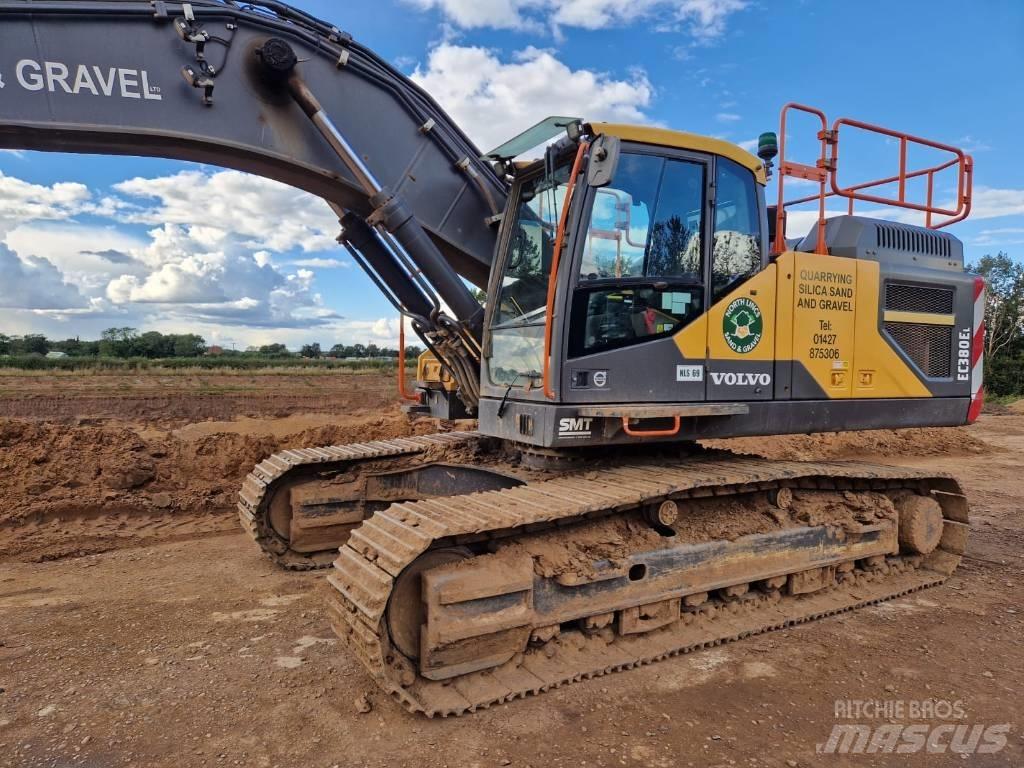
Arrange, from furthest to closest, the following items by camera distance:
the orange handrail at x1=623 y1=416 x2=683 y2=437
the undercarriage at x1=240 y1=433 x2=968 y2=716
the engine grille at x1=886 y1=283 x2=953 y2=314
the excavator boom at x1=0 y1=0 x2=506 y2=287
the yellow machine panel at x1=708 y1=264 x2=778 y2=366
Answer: the engine grille at x1=886 y1=283 x2=953 y2=314 < the yellow machine panel at x1=708 y1=264 x2=778 y2=366 < the orange handrail at x1=623 y1=416 x2=683 y2=437 < the excavator boom at x1=0 y1=0 x2=506 y2=287 < the undercarriage at x1=240 y1=433 x2=968 y2=716

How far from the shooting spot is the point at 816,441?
1385cm

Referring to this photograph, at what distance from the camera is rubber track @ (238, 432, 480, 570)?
6039mm

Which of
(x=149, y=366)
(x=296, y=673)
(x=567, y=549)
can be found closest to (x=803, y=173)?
(x=567, y=549)

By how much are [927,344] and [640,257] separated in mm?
3153

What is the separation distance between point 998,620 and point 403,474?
4848 millimetres

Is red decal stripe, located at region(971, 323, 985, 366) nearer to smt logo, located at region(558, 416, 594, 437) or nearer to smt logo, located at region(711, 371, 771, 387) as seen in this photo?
smt logo, located at region(711, 371, 771, 387)

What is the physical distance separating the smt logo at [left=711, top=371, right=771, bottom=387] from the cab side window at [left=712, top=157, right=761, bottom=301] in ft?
1.79

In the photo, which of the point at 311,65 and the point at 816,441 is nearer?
the point at 311,65

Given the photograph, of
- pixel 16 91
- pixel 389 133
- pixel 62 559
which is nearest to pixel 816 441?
pixel 389 133

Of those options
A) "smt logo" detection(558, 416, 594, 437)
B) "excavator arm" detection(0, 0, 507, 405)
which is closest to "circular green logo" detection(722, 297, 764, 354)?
"smt logo" detection(558, 416, 594, 437)

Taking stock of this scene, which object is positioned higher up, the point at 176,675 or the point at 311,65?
the point at 311,65

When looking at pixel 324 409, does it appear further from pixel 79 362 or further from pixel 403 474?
pixel 79 362

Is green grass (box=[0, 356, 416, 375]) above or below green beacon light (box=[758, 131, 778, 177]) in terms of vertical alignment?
below

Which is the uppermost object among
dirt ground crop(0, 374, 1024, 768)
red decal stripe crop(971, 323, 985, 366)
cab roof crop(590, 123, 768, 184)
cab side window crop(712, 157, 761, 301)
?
cab roof crop(590, 123, 768, 184)
